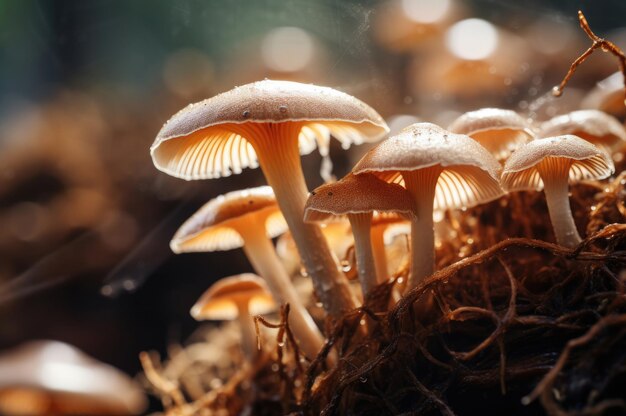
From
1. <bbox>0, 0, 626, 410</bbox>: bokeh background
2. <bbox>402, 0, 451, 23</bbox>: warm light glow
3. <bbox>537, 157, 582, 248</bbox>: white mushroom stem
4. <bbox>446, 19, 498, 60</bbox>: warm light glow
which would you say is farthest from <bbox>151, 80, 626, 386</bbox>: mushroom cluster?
<bbox>402, 0, 451, 23</bbox>: warm light glow

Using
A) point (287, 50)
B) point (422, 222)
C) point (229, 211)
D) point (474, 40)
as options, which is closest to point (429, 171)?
point (422, 222)

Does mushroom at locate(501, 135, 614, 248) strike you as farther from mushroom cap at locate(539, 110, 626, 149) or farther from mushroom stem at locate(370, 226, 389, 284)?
mushroom stem at locate(370, 226, 389, 284)

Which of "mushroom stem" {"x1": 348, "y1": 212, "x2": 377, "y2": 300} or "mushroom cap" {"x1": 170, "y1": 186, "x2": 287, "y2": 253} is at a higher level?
"mushroom cap" {"x1": 170, "y1": 186, "x2": 287, "y2": 253}

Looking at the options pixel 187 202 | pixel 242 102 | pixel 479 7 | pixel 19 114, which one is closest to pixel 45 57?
pixel 19 114

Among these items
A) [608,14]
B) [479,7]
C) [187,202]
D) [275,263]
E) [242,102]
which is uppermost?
[479,7]

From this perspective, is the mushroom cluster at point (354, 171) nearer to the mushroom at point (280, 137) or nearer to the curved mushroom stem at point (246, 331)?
the mushroom at point (280, 137)

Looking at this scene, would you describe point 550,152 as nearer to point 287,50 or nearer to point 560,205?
point 560,205

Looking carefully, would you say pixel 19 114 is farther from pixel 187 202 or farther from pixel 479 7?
pixel 479 7
